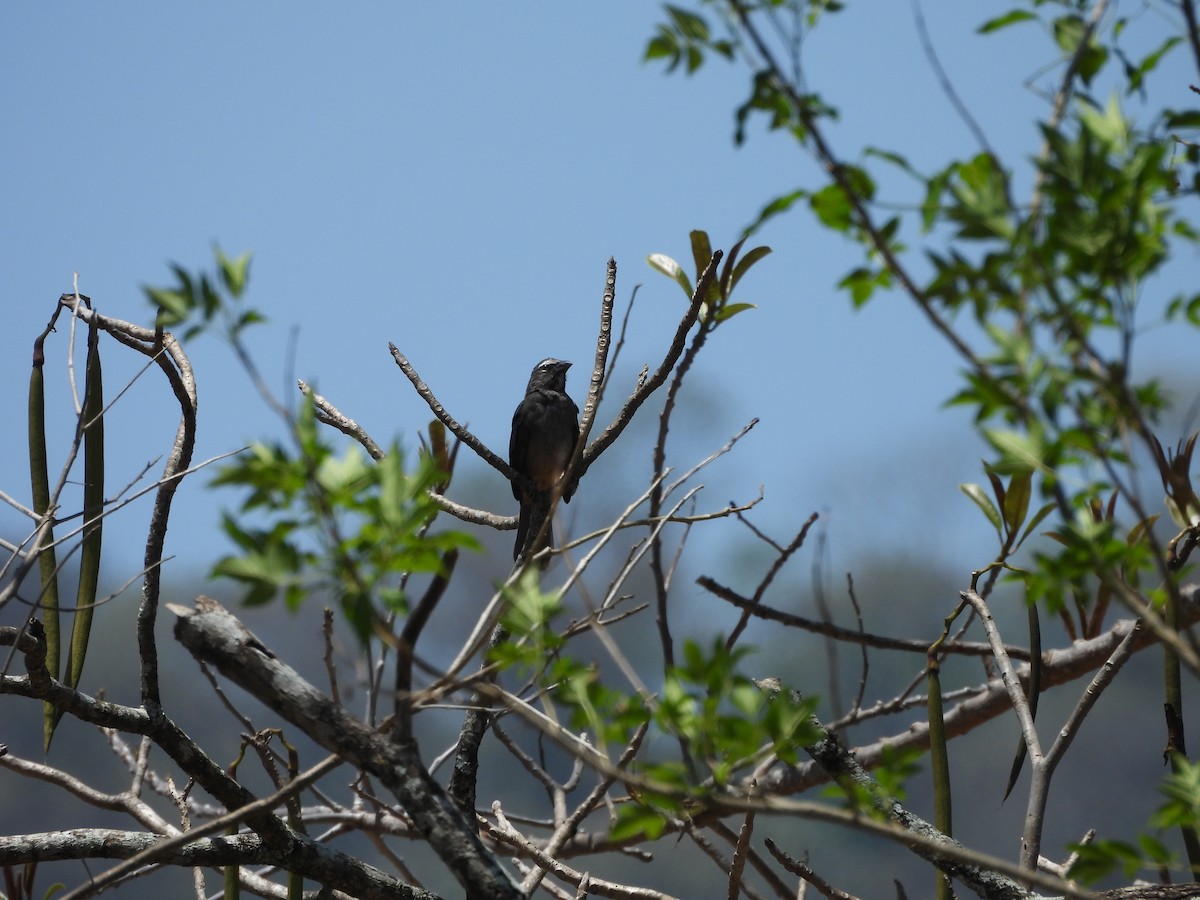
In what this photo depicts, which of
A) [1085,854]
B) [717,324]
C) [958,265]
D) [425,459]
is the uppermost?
[717,324]

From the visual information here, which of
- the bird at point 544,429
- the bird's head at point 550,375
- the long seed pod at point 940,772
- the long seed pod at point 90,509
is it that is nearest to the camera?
the long seed pod at point 940,772

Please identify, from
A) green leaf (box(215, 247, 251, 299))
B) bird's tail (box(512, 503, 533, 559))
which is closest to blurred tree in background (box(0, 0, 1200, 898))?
green leaf (box(215, 247, 251, 299))

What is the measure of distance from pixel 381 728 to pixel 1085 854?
0.87 metres

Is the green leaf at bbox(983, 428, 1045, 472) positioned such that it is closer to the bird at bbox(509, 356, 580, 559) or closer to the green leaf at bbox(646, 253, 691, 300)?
the green leaf at bbox(646, 253, 691, 300)

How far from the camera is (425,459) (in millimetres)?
1272

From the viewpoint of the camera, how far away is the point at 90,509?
6.76 ft

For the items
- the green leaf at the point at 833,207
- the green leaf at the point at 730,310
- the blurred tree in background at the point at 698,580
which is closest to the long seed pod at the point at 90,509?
the blurred tree in background at the point at 698,580

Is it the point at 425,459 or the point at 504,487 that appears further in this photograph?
the point at 504,487

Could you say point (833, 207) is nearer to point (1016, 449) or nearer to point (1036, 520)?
point (1016, 449)

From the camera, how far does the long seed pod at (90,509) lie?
2.00 metres

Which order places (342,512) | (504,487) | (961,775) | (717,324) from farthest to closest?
(504,487), (961,775), (717,324), (342,512)

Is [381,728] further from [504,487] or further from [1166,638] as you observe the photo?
[504,487]

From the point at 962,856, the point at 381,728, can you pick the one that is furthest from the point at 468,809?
the point at 962,856

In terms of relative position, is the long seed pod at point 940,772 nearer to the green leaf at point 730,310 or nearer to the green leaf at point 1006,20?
the green leaf at point 730,310
